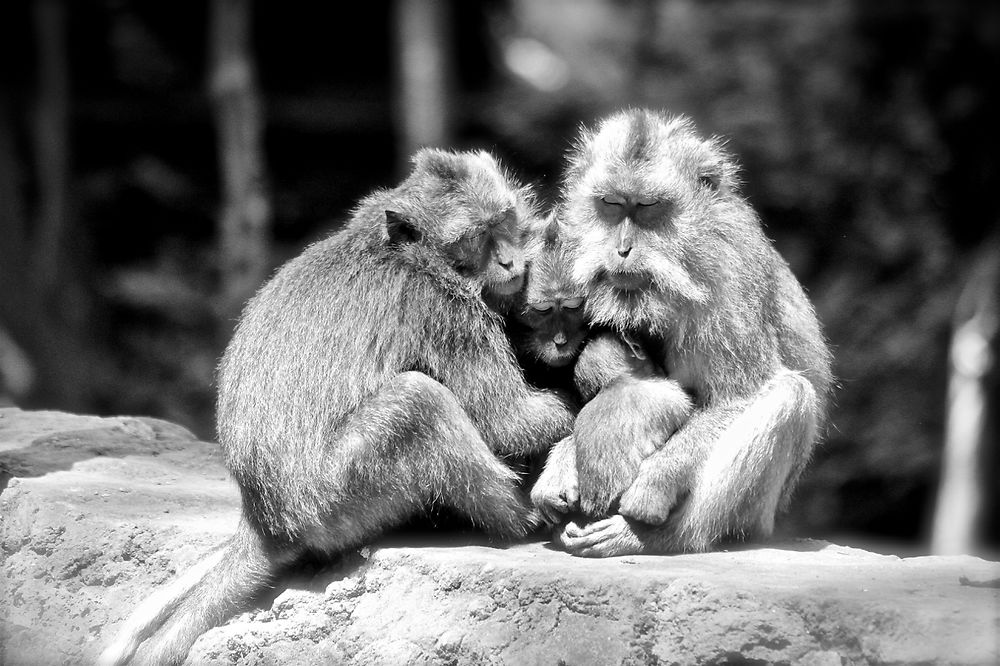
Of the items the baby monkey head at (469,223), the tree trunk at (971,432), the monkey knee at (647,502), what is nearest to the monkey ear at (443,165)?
the baby monkey head at (469,223)

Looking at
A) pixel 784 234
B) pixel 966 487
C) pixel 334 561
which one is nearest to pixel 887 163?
pixel 784 234

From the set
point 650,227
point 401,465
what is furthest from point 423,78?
point 401,465

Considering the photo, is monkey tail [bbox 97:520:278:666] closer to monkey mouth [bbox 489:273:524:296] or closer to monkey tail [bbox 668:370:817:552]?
monkey mouth [bbox 489:273:524:296]

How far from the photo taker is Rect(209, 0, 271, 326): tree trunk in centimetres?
1474

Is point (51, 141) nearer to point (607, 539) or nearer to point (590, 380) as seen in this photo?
point (590, 380)

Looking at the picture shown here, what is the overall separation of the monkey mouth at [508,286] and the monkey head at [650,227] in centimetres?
31

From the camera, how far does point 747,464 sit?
6281mm

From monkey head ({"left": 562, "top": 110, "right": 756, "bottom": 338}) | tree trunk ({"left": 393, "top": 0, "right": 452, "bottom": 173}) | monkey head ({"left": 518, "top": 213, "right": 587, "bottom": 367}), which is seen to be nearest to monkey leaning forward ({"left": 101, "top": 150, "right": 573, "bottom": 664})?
monkey head ({"left": 518, "top": 213, "right": 587, "bottom": 367})

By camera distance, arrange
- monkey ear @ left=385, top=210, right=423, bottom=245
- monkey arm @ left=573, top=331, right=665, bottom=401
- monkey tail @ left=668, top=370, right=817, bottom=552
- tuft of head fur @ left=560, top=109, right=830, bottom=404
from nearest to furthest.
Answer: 1. monkey tail @ left=668, top=370, right=817, bottom=552
2. tuft of head fur @ left=560, top=109, right=830, bottom=404
3. monkey arm @ left=573, top=331, right=665, bottom=401
4. monkey ear @ left=385, top=210, right=423, bottom=245

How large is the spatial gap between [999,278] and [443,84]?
24.3 feet

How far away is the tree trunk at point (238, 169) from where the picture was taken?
48.4ft

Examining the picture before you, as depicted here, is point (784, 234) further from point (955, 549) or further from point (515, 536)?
point (515, 536)

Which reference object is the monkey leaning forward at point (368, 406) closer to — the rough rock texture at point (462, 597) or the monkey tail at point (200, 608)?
the monkey tail at point (200, 608)

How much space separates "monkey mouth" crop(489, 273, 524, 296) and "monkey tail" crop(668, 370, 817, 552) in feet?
4.41
